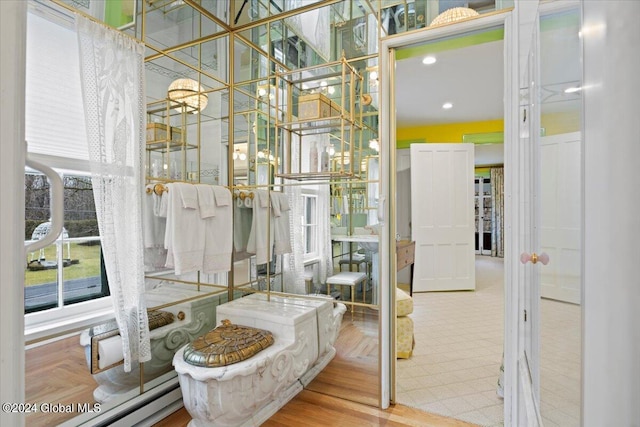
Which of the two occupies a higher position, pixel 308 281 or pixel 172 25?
pixel 172 25

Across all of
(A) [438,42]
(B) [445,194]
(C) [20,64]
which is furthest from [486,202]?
(C) [20,64]

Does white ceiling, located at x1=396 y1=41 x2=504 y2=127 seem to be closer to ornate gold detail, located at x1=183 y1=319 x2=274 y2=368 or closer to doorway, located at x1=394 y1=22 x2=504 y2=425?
doorway, located at x1=394 y1=22 x2=504 y2=425

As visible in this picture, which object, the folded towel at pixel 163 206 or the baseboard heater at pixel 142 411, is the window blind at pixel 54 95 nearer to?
the folded towel at pixel 163 206

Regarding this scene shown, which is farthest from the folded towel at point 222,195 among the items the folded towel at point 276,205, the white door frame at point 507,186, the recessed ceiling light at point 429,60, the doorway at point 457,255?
the recessed ceiling light at point 429,60

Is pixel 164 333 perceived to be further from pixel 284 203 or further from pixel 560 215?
pixel 560 215

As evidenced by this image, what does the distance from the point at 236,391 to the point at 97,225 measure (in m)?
1.07

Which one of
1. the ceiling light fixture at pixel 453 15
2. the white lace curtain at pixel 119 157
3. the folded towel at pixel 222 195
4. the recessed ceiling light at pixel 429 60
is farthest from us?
the recessed ceiling light at pixel 429 60

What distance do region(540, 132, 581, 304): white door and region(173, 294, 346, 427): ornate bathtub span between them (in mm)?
1434

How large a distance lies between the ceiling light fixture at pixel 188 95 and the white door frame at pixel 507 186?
Answer: 1255mm

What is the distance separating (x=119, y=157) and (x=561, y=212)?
1.86 m

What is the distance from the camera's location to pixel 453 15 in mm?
1901

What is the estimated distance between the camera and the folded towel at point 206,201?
218 cm

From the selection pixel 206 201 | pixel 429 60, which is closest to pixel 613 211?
pixel 206 201

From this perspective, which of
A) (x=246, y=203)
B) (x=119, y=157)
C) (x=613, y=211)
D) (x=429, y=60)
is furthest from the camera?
(x=429, y=60)
